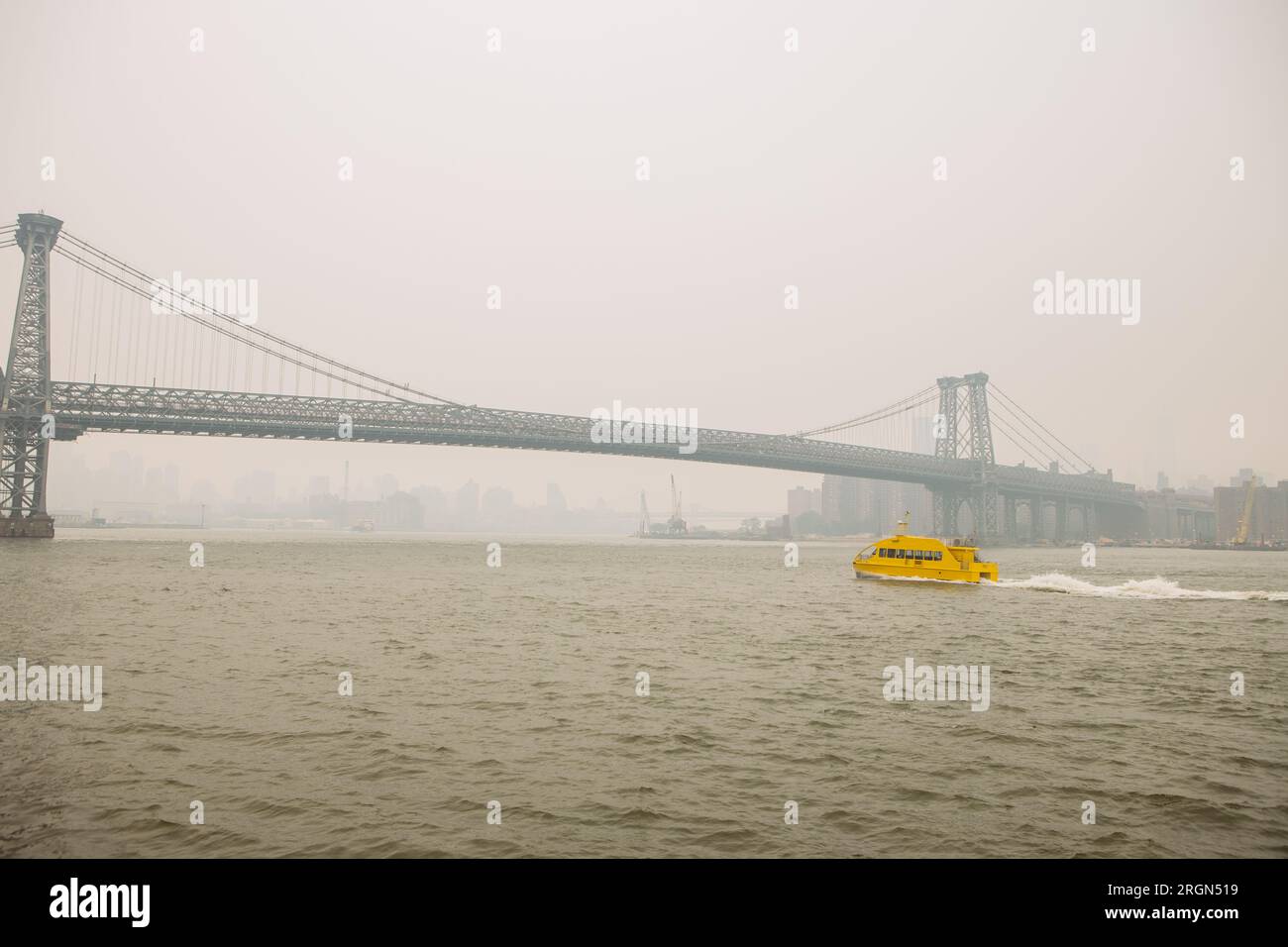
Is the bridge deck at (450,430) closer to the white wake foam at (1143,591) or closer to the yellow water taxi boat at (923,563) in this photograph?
the yellow water taxi boat at (923,563)

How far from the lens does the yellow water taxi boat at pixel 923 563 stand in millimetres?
45812

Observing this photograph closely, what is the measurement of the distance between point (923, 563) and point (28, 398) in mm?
74451

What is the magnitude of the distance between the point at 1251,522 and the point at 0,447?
229328mm

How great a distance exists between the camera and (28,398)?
2586 inches

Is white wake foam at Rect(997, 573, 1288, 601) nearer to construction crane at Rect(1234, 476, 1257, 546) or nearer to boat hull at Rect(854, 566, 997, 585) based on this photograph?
boat hull at Rect(854, 566, 997, 585)

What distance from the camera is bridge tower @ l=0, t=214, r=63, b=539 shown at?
213 ft

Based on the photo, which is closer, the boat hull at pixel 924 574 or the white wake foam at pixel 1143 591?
the white wake foam at pixel 1143 591

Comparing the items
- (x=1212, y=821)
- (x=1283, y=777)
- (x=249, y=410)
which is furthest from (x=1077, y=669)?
(x=249, y=410)

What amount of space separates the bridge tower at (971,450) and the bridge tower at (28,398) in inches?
4450

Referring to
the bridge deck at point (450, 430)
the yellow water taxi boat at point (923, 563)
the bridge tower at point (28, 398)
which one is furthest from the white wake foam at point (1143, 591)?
the bridge tower at point (28, 398)

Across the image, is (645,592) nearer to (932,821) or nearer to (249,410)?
(932,821)

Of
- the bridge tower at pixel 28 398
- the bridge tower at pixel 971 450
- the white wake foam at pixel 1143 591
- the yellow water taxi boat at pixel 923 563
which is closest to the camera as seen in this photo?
the white wake foam at pixel 1143 591
